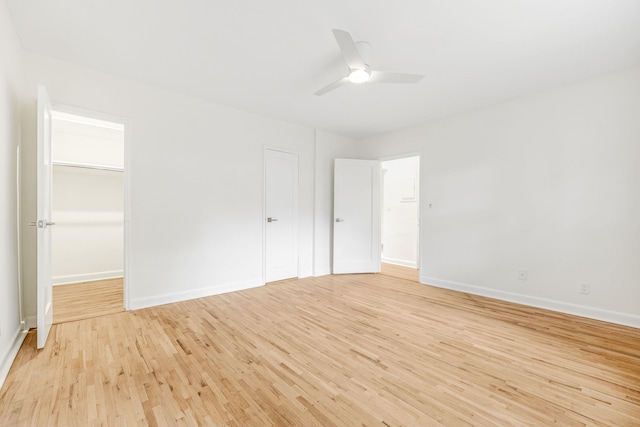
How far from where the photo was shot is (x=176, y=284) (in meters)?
3.38

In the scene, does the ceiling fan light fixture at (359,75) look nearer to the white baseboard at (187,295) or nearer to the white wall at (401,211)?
the white baseboard at (187,295)

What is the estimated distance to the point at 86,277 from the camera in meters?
4.36

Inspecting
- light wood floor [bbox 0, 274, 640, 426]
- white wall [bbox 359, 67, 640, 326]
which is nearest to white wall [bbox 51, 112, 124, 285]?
light wood floor [bbox 0, 274, 640, 426]

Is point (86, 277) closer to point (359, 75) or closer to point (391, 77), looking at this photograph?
point (359, 75)

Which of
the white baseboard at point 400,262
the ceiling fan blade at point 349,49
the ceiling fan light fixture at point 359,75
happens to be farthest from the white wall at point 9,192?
the white baseboard at point 400,262

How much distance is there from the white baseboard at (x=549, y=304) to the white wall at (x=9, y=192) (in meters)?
4.66

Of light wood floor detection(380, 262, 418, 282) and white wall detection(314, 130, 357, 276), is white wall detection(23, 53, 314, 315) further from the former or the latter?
light wood floor detection(380, 262, 418, 282)

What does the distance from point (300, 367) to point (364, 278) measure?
2.93 metres

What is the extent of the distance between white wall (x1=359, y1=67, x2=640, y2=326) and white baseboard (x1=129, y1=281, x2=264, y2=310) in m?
2.85

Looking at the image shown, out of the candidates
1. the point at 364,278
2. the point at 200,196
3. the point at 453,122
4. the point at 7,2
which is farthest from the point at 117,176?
the point at 453,122

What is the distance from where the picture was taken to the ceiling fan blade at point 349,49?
1938 mm

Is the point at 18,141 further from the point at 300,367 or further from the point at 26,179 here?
the point at 300,367

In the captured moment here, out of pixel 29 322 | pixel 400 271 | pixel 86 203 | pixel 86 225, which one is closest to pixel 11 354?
pixel 29 322

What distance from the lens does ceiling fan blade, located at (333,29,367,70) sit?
1938 millimetres
